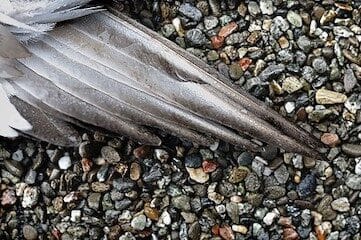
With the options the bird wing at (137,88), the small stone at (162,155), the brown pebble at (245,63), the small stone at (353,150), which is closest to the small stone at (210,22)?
the brown pebble at (245,63)

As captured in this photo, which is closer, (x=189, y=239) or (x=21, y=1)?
(x=21, y=1)

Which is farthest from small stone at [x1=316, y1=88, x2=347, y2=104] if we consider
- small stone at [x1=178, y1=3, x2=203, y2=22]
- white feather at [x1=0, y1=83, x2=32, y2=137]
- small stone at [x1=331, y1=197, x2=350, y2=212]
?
white feather at [x1=0, y1=83, x2=32, y2=137]

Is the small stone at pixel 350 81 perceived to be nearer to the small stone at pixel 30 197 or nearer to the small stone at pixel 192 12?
the small stone at pixel 192 12

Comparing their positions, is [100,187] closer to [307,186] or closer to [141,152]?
[141,152]

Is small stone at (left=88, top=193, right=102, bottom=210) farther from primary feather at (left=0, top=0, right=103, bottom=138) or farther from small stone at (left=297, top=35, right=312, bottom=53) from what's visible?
small stone at (left=297, top=35, right=312, bottom=53)

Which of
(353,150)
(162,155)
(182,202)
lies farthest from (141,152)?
(353,150)

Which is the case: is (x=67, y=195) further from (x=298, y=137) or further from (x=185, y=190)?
(x=298, y=137)

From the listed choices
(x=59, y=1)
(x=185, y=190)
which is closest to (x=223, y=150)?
(x=185, y=190)
